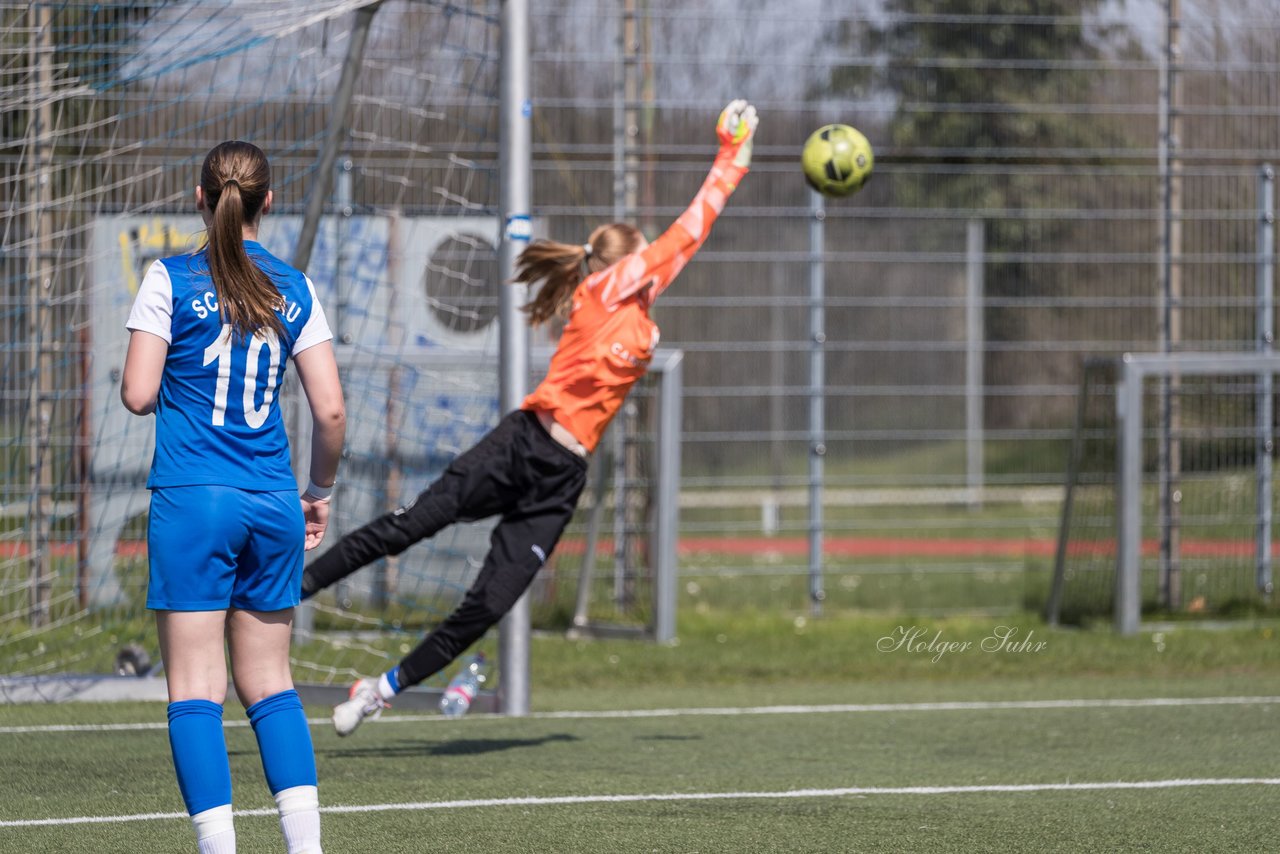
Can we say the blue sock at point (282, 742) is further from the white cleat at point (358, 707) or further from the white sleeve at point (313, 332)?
the white cleat at point (358, 707)

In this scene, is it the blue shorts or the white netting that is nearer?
the blue shorts

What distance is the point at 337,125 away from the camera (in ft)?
25.1

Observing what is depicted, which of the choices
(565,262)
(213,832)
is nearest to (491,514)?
(565,262)

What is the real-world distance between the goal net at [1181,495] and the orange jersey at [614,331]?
192 inches

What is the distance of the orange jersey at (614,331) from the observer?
6.57 metres

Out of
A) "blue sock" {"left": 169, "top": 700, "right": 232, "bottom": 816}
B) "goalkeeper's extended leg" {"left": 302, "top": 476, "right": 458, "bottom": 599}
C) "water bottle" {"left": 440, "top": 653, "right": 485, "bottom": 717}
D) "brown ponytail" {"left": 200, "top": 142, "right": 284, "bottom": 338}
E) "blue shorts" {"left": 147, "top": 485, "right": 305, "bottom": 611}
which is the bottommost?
"water bottle" {"left": 440, "top": 653, "right": 485, "bottom": 717}

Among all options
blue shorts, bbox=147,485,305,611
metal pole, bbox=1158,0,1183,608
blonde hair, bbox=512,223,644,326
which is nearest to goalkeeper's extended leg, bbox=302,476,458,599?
blonde hair, bbox=512,223,644,326

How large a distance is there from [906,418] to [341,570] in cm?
654

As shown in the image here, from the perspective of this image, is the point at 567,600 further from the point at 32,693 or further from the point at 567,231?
the point at 32,693

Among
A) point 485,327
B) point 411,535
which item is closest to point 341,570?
point 411,535

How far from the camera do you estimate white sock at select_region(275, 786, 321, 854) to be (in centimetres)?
381

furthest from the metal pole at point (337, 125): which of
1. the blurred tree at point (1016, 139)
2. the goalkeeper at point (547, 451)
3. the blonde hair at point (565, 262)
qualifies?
the blurred tree at point (1016, 139)

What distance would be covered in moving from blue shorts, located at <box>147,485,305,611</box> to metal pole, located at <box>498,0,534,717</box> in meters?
3.65

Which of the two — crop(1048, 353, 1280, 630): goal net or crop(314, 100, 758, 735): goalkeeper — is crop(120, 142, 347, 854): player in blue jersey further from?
crop(1048, 353, 1280, 630): goal net
